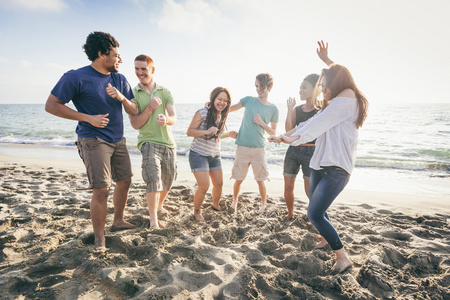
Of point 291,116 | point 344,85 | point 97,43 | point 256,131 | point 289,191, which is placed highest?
point 97,43

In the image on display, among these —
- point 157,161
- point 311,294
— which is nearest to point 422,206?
point 311,294

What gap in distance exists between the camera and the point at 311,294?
2.20m

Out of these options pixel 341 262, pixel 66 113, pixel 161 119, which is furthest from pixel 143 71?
pixel 341 262

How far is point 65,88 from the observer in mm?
2527

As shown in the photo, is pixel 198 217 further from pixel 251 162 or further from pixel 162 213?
pixel 251 162

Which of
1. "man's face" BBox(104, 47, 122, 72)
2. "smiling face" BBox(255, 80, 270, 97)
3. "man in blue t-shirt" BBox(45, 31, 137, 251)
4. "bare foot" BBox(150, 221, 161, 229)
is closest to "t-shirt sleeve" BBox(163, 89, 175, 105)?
"man in blue t-shirt" BBox(45, 31, 137, 251)

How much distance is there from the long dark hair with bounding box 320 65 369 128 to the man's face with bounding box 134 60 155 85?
2.26 m

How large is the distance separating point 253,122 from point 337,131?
1944 millimetres

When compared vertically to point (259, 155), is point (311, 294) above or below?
below

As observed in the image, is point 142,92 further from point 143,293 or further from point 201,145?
point 143,293

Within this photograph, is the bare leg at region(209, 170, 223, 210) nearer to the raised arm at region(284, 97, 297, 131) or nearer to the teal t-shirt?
the teal t-shirt

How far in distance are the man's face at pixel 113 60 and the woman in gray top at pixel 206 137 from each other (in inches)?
49.8

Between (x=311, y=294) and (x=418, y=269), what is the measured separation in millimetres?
1395

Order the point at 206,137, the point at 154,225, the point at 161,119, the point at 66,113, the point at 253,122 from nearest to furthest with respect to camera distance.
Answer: the point at 66,113 < the point at 161,119 < the point at 154,225 < the point at 206,137 < the point at 253,122
